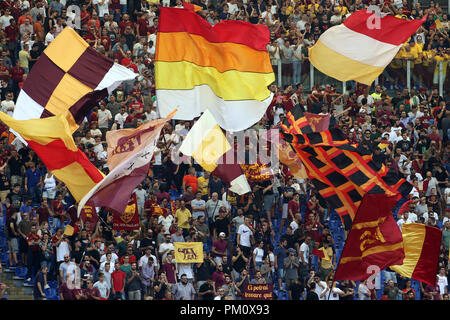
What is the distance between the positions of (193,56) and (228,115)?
4.81 ft

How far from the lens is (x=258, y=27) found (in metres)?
27.5

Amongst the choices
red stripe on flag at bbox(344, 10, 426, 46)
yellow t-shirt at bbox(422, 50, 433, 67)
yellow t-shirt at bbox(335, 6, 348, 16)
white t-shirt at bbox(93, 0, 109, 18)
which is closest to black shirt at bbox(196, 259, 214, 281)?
red stripe on flag at bbox(344, 10, 426, 46)

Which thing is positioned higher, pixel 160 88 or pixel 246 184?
pixel 160 88

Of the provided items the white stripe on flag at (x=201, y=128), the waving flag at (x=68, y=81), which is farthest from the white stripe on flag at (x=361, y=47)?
the waving flag at (x=68, y=81)

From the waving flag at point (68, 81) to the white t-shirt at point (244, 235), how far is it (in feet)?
14.8

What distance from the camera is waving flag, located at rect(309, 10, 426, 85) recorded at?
1164 inches

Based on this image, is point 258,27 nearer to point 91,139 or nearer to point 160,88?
point 160,88

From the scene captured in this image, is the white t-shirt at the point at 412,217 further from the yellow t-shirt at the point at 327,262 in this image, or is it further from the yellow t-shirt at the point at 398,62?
the yellow t-shirt at the point at 398,62

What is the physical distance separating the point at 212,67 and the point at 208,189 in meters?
4.39

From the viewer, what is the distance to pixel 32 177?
30.5 metres

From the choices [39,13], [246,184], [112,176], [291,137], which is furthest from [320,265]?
[39,13]

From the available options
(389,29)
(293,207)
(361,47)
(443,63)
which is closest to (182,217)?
(293,207)

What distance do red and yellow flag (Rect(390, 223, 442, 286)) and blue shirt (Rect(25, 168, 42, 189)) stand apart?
965 cm

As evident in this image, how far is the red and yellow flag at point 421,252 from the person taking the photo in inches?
977
